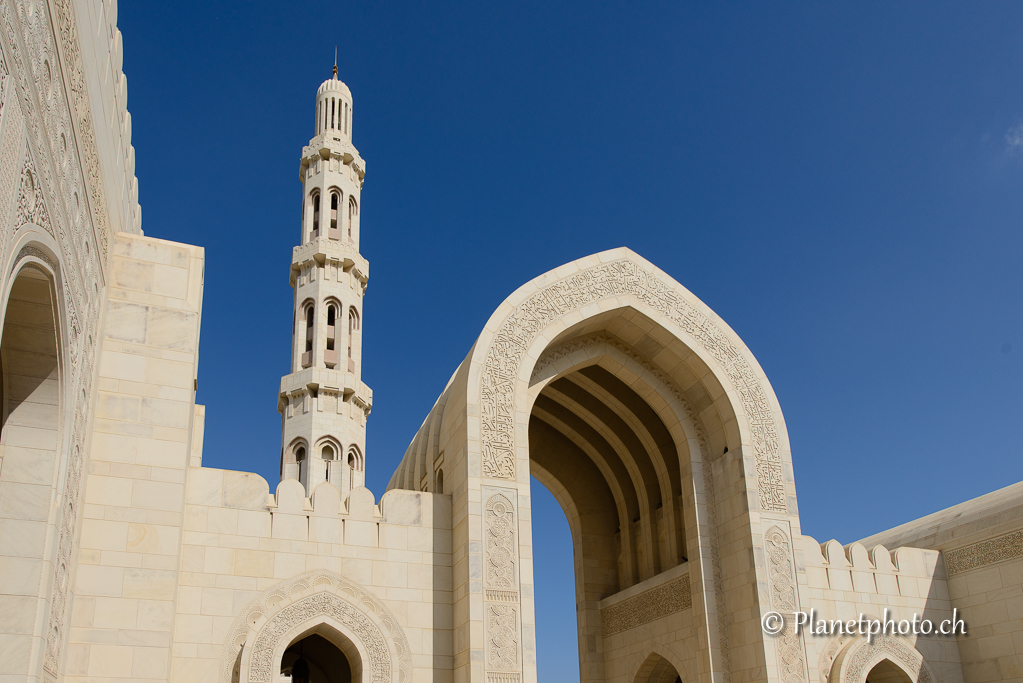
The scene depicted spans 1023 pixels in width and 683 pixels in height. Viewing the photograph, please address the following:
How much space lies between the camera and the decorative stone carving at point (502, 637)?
29.7 ft

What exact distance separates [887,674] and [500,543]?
6.00 metres

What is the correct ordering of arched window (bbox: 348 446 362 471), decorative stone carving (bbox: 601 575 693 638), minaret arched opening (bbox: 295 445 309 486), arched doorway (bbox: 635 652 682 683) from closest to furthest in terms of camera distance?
1. decorative stone carving (bbox: 601 575 693 638)
2. arched doorway (bbox: 635 652 682 683)
3. minaret arched opening (bbox: 295 445 309 486)
4. arched window (bbox: 348 446 362 471)

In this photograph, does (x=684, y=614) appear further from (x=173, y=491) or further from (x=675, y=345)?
(x=173, y=491)

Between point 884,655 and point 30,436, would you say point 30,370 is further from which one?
point 884,655

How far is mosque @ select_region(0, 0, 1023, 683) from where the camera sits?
604 cm

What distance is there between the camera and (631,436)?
13.9 metres

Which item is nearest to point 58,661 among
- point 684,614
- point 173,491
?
point 173,491

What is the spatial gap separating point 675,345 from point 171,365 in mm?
6333

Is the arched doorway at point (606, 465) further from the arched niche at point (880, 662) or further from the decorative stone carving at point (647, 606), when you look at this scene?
the arched niche at point (880, 662)

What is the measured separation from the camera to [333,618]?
29.9 feet

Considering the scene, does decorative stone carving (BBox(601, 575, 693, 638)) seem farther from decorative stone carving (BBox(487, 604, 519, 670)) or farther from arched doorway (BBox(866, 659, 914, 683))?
Result: decorative stone carving (BBox(487, 604, 519, 670))

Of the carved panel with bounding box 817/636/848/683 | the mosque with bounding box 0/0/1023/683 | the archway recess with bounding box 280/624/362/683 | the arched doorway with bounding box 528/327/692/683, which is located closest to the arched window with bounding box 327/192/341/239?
the mosque with bounding box 0/0/1023/683

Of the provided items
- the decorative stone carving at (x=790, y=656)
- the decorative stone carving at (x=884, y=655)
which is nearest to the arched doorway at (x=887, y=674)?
the decorative stone carving at (x=884, y=655)

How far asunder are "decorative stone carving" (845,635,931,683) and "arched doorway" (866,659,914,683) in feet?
0.40
